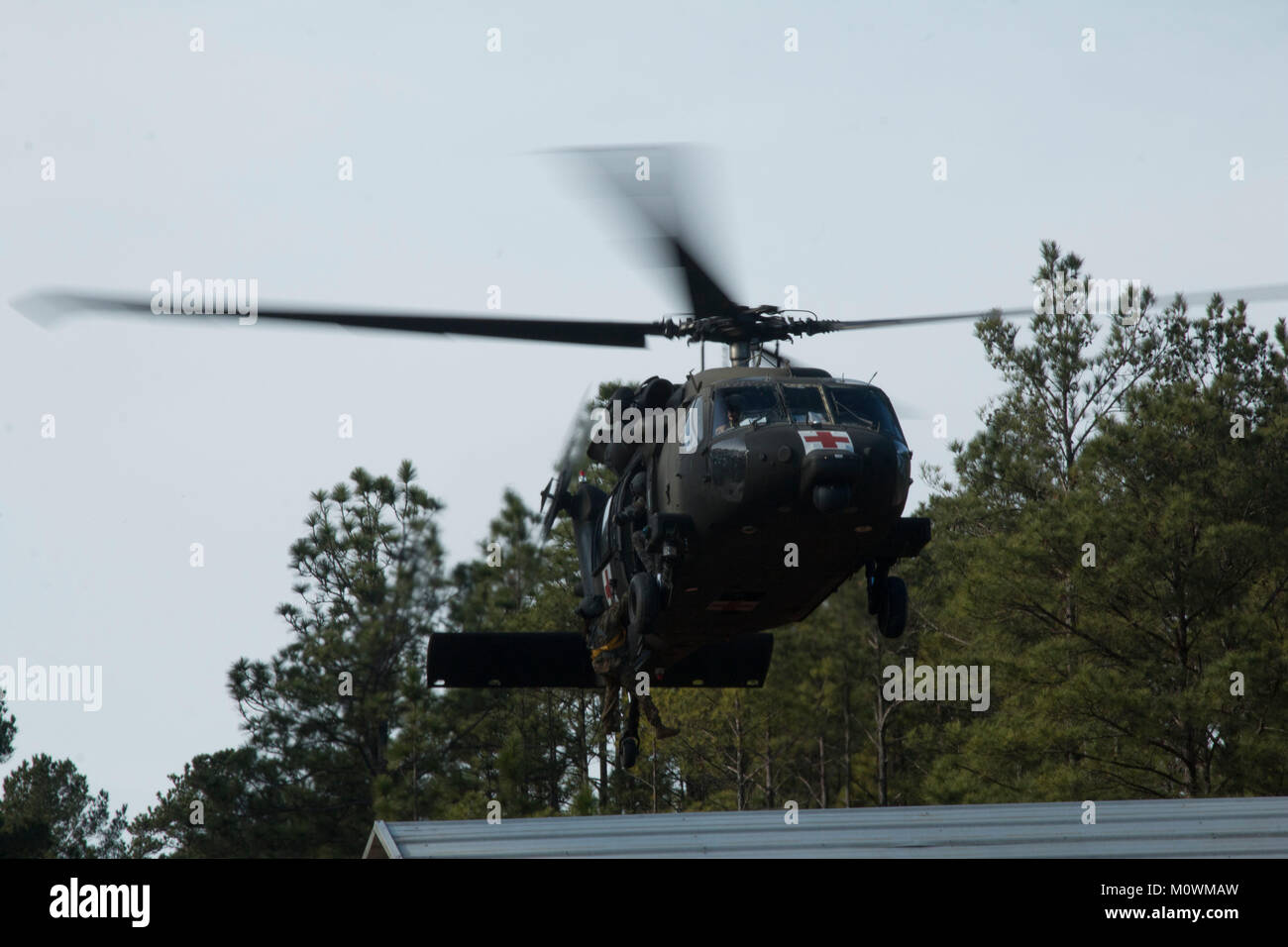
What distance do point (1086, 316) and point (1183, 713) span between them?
14520 mm

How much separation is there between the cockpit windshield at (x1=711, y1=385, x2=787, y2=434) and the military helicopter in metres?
0.01

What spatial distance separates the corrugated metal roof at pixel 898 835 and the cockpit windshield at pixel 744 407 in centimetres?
420

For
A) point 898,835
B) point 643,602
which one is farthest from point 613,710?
point 898,835

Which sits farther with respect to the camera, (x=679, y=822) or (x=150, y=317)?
(x=679, y=822)

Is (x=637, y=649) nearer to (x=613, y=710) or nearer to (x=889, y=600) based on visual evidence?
(x=613, y=710)

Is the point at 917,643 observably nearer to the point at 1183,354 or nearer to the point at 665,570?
the point at 1183,354

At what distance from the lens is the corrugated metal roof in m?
14.2

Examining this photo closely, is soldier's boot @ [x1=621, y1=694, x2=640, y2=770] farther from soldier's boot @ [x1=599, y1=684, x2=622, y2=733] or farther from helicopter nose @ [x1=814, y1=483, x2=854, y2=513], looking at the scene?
helicopter nose @ [x1=814, y1=483, x2=854, y2=513]

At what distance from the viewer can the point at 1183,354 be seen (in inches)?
1476

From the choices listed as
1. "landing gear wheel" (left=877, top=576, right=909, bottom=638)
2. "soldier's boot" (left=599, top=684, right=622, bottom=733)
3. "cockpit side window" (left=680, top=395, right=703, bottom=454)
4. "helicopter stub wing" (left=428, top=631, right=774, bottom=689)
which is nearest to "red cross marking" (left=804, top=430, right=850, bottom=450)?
"cockpit side window" (left=680, top=395, right=703, bottom=454)

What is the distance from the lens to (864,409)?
1384 centimetres

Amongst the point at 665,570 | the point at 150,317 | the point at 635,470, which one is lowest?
the point at 665,570

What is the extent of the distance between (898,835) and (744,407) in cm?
487
